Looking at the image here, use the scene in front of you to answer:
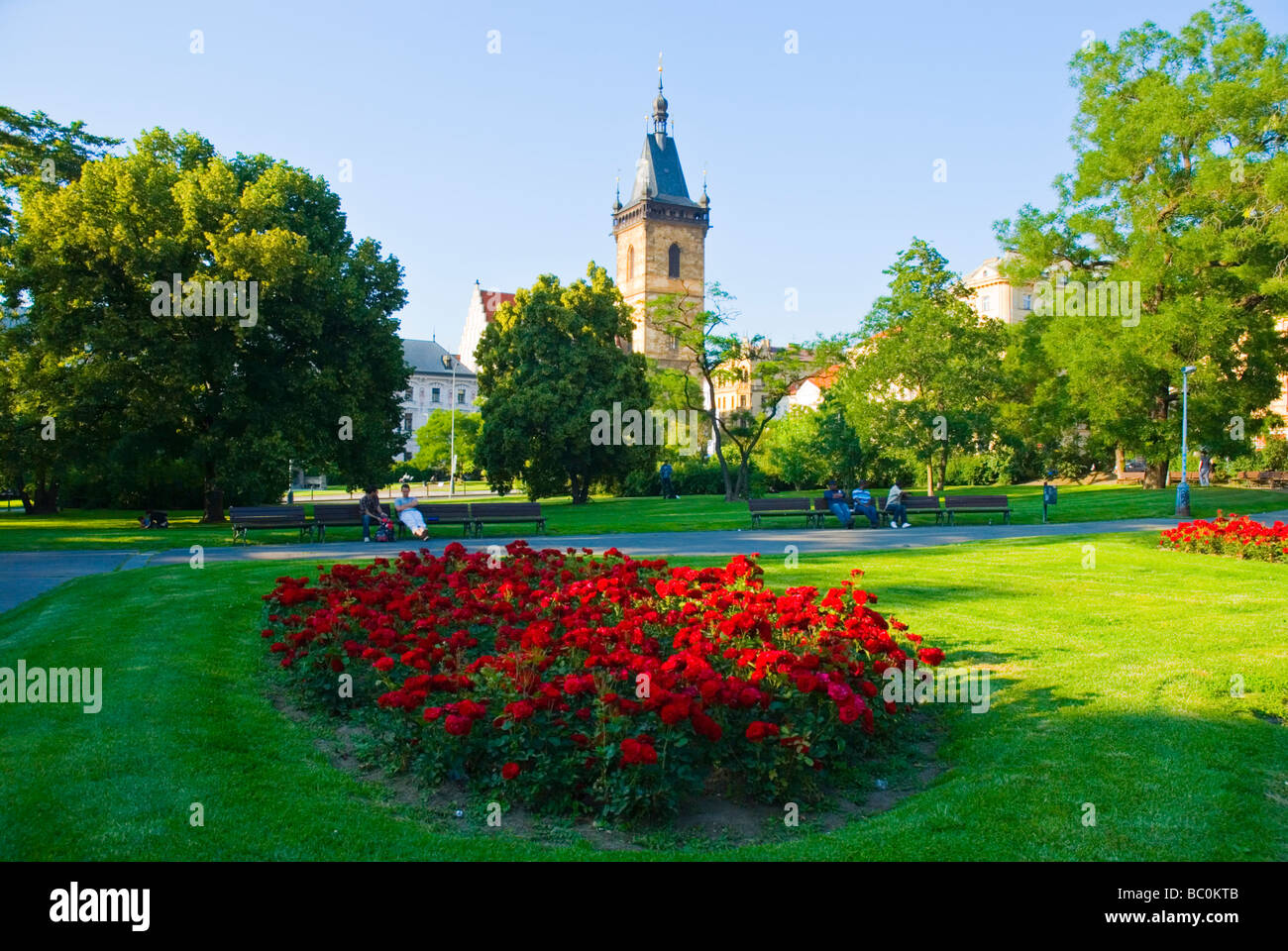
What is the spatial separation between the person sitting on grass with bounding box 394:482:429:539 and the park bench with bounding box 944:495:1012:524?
13.7 metres

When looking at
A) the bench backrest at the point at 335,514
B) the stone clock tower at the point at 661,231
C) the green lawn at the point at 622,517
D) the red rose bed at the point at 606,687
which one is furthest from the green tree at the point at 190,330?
the stone clock tower at the point at 661,231

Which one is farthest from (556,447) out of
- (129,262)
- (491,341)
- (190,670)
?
(190,670)

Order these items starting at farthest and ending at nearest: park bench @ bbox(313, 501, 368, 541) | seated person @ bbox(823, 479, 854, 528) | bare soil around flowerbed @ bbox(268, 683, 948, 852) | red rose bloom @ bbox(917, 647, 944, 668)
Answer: seated person @ bbox(823, 479, 854, 528), park bench @ bbox(313, 501, 368, 541), red rose bloom @ bbox(917, 647, 944, 668), bare soil around flowerbed @ bbox(268, 683, 948, 852)

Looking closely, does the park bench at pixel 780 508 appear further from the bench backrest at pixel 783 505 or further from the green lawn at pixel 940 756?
the green lawn at pixel 940 756

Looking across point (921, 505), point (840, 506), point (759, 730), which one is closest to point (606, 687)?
point (759, 730)

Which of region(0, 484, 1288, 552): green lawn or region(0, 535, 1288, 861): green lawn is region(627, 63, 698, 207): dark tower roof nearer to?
region(0, 484, 1288, 552): green lawn

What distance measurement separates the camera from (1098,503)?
104 ft

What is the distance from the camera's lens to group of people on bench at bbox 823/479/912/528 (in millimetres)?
25094

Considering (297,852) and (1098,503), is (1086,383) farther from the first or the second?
(297,852)

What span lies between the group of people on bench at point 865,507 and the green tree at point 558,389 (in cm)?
1600

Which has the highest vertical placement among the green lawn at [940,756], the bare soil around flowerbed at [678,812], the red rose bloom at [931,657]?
the red rose bloom at [931,657]

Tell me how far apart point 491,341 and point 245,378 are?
690 inches

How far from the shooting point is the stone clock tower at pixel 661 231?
97.9 m

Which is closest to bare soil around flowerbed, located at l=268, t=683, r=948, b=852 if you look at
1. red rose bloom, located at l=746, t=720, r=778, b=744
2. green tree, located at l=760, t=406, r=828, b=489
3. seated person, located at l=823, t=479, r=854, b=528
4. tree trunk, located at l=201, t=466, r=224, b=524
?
red rose bloom, located at l=746, t=720, r=778, b=744
